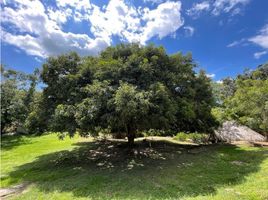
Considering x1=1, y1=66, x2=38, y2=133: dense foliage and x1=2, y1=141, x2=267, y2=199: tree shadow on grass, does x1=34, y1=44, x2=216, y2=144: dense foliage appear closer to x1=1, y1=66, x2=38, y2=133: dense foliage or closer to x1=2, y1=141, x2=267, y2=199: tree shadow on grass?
x1=2, y1=141, x2=267, y2=199: tree shadow on grass

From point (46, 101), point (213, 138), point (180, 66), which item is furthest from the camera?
point (213, 138)

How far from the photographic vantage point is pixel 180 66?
42.4ft

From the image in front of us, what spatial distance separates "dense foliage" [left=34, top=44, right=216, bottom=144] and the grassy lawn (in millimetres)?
1822

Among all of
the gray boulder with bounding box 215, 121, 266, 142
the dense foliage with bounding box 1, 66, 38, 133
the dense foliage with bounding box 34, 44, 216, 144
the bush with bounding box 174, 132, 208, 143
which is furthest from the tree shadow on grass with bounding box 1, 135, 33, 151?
the gray boulder with bounding box 215, 121, 266, 142

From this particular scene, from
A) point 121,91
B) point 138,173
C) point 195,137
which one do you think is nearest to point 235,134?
point 195,137

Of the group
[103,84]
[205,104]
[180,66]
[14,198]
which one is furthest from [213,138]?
[14,198]

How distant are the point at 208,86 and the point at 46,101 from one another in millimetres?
10031

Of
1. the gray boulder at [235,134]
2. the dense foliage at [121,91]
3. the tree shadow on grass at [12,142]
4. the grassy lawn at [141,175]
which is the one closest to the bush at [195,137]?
the gray boulder at [235,134]

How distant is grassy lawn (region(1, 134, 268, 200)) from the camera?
6.99 metres

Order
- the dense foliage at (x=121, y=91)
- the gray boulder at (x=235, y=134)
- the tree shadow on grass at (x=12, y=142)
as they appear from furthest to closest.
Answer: the tree shadow on grass at (x=12, y=142)
the gray boulder at (x=235, y=134)
the dense foliage at (x=121, y=91)

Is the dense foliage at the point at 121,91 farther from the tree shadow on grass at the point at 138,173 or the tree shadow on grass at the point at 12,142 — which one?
the tree shadow on grass at the point at 12,142

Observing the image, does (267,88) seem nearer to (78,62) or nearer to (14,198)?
(78,62)

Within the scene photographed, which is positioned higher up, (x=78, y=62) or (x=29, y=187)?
(x=78, y=62)

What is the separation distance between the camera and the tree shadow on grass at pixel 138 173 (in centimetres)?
725
